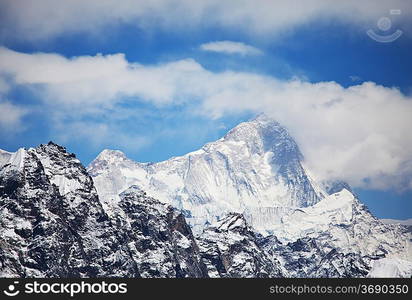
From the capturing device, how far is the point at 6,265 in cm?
17712

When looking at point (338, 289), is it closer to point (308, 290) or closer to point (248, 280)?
point (308, 290)

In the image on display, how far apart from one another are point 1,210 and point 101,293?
565ft

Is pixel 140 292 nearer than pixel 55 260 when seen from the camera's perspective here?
Yes

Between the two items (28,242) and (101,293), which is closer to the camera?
(101,293)

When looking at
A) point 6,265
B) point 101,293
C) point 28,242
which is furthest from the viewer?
point 28,242

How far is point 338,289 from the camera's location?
35.4 m

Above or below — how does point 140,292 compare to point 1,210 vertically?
below

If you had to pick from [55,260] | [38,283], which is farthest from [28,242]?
[38,283]

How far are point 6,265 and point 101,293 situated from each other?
14985 centimetres

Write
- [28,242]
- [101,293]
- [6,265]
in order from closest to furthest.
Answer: [101,293]
[6,265]
[28,242]

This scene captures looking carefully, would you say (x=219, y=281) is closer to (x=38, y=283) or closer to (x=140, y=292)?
(x=140, y=292)

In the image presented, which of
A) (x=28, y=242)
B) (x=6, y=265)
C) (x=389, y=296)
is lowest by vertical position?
(x=389, y=296)

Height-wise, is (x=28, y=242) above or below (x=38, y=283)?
above

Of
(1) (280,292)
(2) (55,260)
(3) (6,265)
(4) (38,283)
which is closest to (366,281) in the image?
(1) (280,292)
